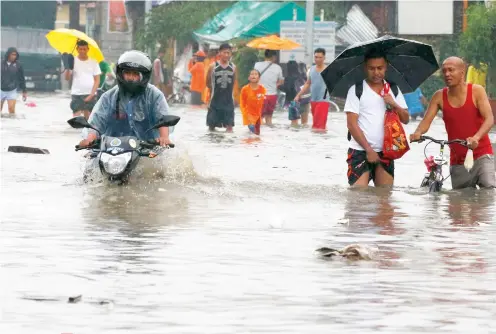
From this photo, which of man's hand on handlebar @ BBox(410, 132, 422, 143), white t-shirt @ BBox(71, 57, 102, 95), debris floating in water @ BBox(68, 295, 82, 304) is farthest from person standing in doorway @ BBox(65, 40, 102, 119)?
debris floating in water @ BBox(68, 295, 82, 304)

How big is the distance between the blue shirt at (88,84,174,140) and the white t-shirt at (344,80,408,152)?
1631 mm

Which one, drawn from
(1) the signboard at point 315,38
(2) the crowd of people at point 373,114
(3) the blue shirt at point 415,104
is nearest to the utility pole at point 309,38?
(1) the signboard at point 315,38

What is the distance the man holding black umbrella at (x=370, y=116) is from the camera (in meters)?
13.5

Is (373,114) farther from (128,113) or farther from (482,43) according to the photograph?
(482,43)

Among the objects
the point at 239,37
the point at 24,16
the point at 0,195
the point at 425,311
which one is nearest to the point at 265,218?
the point at 0,195

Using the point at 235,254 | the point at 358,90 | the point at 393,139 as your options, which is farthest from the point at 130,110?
the point at 235,254

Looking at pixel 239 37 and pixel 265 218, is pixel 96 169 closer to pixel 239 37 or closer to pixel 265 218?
pixel 265 218

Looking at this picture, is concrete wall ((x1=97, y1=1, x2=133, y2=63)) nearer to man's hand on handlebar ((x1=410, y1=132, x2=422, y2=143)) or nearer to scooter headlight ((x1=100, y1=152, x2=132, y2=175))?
scooter headlight ((x1=100, y1=152, x2=132, y2=175))

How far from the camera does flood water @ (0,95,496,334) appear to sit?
7.04 m

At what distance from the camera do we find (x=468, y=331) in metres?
6.73

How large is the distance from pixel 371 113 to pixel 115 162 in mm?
2171

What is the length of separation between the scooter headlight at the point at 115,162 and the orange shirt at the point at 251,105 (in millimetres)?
13703

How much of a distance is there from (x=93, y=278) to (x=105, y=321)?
139 centimetres

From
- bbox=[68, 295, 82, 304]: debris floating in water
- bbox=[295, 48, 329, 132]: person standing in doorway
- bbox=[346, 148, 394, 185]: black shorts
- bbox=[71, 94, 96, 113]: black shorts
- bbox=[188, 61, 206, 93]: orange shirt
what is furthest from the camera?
bbox=[188, 61, 206, 93]: orange shirt
